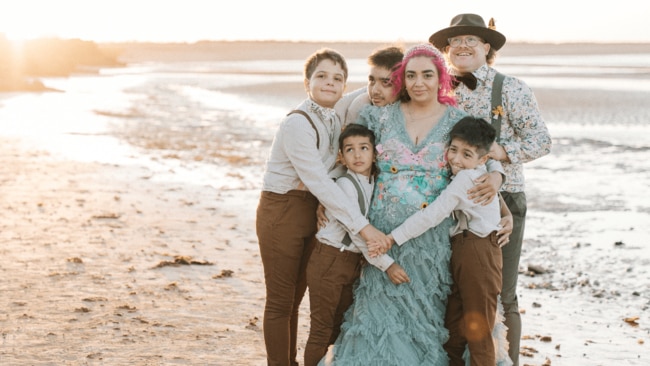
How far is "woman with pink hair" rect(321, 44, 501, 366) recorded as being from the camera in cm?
389

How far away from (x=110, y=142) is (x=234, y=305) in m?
10.4

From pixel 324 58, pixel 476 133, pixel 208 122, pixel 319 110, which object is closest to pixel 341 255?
pixel 319 110

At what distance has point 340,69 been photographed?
410cm

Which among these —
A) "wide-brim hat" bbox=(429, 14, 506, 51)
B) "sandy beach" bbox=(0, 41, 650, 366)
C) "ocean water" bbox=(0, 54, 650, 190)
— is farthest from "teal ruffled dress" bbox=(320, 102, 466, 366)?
"ocean water" bbox=(0, 54, 650, 190)

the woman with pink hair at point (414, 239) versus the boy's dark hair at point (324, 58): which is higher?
the boy's dark hair at point (324, 58)

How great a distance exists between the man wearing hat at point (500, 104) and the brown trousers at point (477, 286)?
0.73 ft

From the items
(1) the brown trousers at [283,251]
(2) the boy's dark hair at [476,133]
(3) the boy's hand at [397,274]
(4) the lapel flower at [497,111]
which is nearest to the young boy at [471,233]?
(2) the boy's dark hair at [476,133]

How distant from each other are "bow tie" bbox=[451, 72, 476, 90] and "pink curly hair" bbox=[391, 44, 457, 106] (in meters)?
0.12

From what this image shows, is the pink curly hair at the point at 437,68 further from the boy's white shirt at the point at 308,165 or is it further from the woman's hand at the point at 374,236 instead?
the woman's hand at the point at 374,236

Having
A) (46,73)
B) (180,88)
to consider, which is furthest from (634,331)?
(46,73)

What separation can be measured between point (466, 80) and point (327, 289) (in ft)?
4.68

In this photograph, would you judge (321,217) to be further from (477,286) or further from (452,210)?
(477,286)

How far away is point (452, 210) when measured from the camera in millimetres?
3828

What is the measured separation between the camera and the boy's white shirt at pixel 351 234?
3918 mm
